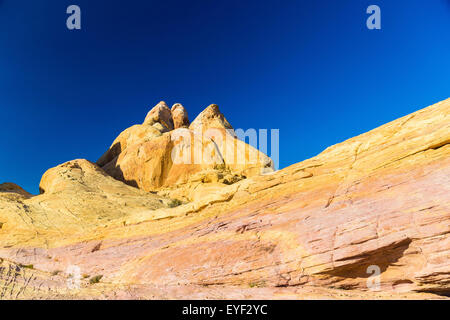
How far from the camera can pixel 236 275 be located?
11891mm

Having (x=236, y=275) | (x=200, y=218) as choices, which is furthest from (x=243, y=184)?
(x=236, y=275)

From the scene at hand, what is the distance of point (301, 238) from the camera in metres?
11.6

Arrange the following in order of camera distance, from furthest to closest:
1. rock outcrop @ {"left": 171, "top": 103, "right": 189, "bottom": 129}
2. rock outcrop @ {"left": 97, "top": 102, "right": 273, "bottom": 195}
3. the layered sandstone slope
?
rock outcrop @ {"left": 171, "top": 103, "right": 189, "bottom": 129} → rock outcrop @ {"left": 97, "top": 102, "right": 273, "bottom": 195} → the layered sandstone slope

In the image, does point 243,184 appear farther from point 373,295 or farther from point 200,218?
point 373,295

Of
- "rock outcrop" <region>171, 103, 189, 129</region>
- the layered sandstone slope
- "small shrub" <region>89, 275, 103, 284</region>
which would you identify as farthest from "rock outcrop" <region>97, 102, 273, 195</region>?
"small shrub" <region>89, 275, 103, 284</region>

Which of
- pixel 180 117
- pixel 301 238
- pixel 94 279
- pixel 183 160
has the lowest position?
pixel 94 279

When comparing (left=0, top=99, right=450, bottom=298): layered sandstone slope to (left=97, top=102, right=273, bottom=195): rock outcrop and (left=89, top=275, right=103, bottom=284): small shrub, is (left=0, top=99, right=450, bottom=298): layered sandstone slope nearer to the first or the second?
(left=89, top=275, right=103, bottom=284): small shrub

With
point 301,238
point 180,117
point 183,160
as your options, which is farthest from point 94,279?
point 180,117

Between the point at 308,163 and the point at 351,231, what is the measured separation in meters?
5.29

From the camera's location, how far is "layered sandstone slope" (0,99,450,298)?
9.84 metres

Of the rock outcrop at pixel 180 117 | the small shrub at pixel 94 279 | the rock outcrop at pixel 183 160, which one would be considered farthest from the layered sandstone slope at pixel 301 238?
the rock outcrop at pixel 180 117

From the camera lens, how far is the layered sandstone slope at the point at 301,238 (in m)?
9.84

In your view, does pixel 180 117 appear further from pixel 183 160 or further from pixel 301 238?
pixel 301 238
